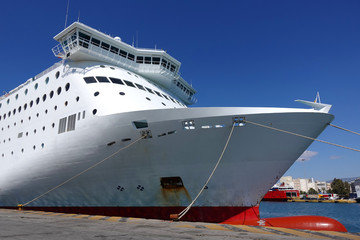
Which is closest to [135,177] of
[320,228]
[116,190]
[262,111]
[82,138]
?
[116,190]

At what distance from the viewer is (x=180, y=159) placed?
1079 centimetres

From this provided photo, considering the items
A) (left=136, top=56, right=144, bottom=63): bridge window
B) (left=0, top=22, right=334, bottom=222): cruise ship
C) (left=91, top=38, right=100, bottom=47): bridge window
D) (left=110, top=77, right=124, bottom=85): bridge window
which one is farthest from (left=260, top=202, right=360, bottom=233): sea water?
(left=91, top=38, right=100, bottom=47): bridge window

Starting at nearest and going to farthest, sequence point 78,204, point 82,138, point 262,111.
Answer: point 262,111 → point 82,138 → point 78,204

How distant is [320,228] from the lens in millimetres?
10727

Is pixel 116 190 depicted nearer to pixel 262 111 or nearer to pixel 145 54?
pixel 262 111

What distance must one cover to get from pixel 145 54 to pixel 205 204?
1073 centimetres

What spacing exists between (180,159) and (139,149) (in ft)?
5.94

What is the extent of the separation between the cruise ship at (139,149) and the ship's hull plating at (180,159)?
0.04m

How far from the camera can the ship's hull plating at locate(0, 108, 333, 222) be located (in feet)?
33.8

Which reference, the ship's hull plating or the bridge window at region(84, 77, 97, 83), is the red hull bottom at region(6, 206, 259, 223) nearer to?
the ship's hull plating

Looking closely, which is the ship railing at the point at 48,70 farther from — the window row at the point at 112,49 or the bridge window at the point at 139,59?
the bridge window at the point at 139,59

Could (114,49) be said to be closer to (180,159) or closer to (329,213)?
(180,159)

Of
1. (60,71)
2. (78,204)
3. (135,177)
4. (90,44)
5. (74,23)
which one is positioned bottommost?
(78,204)

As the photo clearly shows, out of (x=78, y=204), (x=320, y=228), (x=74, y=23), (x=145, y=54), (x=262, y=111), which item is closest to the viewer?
(x=262, y=111)
